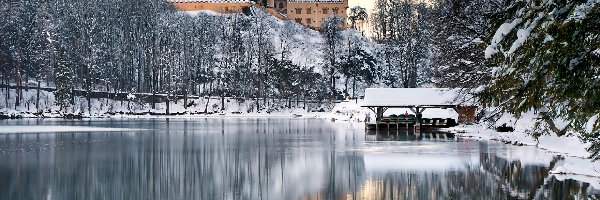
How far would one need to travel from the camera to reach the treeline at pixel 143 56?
93225mm

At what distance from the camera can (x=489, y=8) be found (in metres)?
40.4

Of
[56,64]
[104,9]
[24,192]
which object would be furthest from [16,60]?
[24,192]

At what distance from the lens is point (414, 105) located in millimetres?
57719

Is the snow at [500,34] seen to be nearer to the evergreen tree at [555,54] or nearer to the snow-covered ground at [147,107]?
the evergreen tree at [555,54]

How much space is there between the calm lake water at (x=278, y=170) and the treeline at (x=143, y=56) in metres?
52.1

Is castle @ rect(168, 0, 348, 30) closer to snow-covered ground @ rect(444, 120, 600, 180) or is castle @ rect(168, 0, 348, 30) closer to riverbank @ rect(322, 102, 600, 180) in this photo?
riverbank @ rect(322, 102, 600, 180)

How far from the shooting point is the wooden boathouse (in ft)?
188

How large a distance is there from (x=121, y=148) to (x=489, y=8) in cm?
2024

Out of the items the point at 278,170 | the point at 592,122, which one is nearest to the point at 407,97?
the point at 278,170

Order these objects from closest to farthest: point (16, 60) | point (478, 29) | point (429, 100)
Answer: point (478, 29) < point (429, 100) < point (16, 60)

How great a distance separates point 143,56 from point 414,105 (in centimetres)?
5919

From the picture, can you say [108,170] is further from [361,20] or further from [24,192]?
[361,20]

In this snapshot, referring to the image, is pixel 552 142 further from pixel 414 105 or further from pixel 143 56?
pixel 143 56

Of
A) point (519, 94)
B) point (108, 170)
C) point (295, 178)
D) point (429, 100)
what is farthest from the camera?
point (429, 100)
